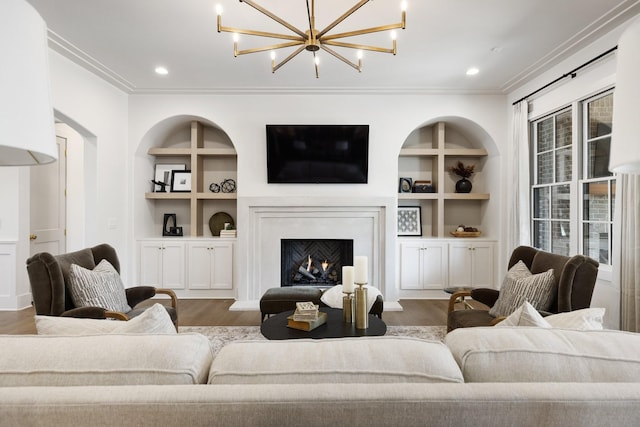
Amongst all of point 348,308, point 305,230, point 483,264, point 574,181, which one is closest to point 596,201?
point 574,181

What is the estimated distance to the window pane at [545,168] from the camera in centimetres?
407

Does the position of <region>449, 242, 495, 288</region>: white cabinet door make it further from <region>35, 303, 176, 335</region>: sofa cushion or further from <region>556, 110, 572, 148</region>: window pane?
<region>35, 303, 176, 335</region>: sofa cushion

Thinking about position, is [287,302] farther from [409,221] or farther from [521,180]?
[521,180]

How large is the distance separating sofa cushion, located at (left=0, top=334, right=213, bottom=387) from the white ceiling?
8.87 feet

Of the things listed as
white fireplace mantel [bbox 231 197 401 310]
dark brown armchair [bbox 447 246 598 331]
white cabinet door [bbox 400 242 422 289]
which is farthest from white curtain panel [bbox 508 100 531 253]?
dark brown armchair [bbox 447 246 598 331]

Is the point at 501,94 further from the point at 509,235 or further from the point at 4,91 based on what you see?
the point at 4,91

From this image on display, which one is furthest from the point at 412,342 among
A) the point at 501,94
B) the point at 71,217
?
the point at 71,217

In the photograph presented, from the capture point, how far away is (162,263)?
187 inches

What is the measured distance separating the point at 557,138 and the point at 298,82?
3132mm

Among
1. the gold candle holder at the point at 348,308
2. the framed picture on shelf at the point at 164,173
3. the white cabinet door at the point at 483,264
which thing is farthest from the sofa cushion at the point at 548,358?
the framed picture on shelf at the point at 164,173

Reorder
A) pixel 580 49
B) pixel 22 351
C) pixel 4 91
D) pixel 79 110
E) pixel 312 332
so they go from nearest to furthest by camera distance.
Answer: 1. pixel 4 91
2. pixel 22 351
3. pixel 312 332
4. pixel 580 49
5. pixel 79 110

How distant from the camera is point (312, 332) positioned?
2311 millimetres

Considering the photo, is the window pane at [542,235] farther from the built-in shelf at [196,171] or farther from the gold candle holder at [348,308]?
the built-in shelf at [196,171]

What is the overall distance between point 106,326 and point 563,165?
4443 millimetres
